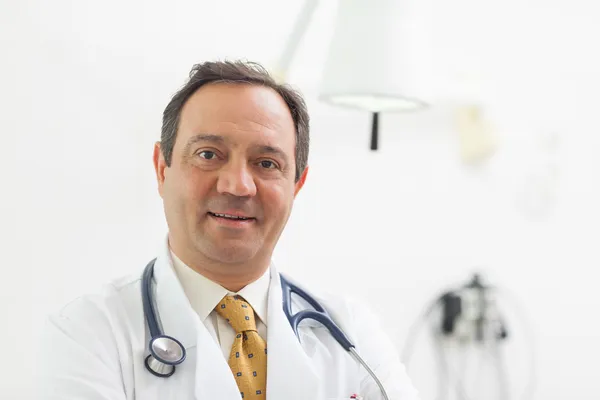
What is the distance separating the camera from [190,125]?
130 centimetres

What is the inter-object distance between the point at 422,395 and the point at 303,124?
61.9 inches

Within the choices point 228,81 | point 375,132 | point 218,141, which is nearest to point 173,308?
point 218,141

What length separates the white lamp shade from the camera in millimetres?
1521

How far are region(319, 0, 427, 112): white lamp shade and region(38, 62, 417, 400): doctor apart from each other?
0.65 feet

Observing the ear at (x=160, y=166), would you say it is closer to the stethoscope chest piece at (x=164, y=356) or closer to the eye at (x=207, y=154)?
the eye at (x=207, y=154)

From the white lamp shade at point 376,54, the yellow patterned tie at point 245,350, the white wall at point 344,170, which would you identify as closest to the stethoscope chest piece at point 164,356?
the yellow patterned tie at point 245,350

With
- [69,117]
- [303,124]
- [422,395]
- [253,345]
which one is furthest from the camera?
[422,395]

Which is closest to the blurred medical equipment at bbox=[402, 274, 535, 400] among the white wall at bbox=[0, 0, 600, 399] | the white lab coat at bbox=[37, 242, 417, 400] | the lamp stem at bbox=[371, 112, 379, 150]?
the white wall at bbox=[0, 0, 600, 399]

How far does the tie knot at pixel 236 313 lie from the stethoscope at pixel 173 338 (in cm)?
9

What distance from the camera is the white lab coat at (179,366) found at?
1.16m

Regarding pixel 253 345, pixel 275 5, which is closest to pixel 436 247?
pixel 275 5

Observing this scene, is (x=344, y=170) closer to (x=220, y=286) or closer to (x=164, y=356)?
(x=220, y=286)

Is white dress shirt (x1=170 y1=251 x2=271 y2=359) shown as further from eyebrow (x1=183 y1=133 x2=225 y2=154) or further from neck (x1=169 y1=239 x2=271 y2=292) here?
eyebrow (x1=183 y1=133 x2=225 y2=154)

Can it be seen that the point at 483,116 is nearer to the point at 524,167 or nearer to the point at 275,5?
the point at 524,167
